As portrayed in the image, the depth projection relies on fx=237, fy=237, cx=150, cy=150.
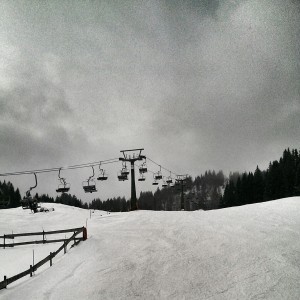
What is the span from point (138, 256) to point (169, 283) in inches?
122

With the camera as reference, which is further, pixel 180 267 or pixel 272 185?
pixel 272 185

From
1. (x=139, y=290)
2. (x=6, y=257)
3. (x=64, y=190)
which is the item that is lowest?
(x=6, y=257)

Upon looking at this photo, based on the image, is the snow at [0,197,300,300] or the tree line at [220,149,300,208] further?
the tree line at [220,149,300,208]

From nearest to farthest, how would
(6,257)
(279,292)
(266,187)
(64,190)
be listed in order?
(279,292) → (6,257) → (64,190) → (266,187)

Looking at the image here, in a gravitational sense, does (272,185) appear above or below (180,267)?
above

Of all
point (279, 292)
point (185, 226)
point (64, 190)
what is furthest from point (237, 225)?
point (64, 190)

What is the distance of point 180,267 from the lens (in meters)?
9.71

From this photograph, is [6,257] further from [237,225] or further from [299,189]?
[299,189]

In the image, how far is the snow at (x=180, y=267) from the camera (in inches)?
312

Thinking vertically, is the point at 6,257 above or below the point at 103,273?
below

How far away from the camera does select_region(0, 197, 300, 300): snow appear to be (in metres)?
7.92

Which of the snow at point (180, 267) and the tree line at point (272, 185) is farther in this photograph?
the tree line at point (272, 185)

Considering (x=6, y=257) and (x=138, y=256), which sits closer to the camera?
(x=138, y=256)

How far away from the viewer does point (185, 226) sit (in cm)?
1738
